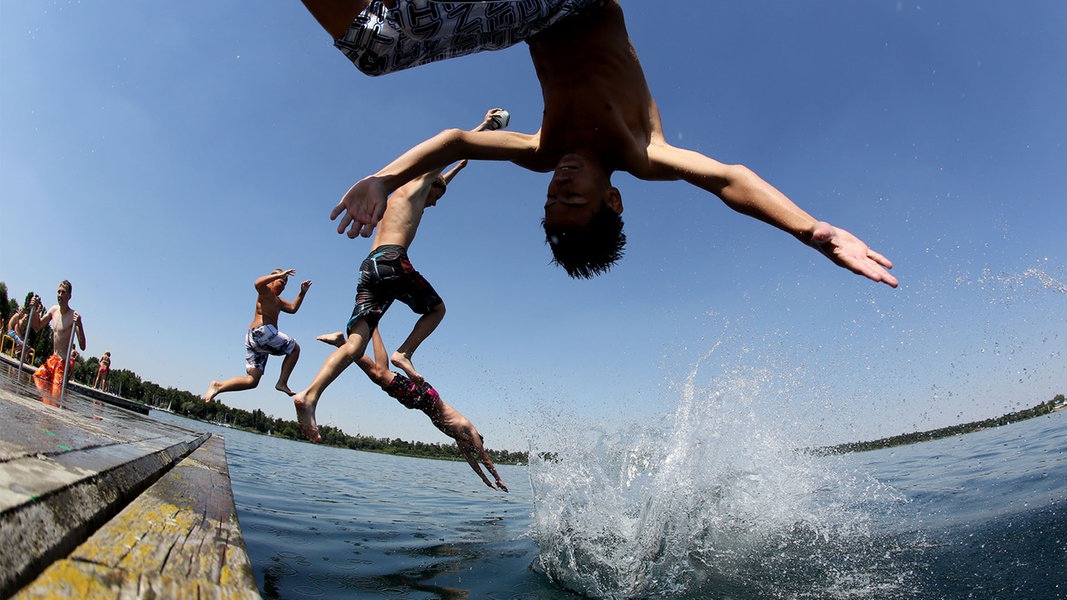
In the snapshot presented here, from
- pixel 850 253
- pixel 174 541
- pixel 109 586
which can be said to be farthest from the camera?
pixel 850 253

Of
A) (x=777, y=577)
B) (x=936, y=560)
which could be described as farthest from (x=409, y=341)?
(x=936, y=560)

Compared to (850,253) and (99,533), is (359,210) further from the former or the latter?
(850,253)

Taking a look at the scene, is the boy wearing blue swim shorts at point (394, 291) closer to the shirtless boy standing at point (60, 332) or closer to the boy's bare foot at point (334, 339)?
the boy's bare foot at point (334, 339)

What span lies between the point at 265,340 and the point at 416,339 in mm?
5437

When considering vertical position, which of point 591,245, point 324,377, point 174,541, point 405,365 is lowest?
point 174,541

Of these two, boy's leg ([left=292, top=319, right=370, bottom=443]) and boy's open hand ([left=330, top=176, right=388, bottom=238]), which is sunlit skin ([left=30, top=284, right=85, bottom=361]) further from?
boy's open hand ([left=330, top=176, right=388, bottom=238])

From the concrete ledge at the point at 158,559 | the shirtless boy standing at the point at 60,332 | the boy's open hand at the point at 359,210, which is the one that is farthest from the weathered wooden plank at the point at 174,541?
the shirtless boy standing at the point at 60,332

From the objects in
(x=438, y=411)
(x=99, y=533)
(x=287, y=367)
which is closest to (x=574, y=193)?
(x=438, y=411)

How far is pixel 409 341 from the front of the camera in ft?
17.4

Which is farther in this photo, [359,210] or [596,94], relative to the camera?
[596,94]

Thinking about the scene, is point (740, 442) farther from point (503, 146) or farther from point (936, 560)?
point (503, 146)

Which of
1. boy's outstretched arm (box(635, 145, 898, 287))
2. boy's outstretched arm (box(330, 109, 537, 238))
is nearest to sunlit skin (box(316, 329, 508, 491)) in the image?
boy's outstretched arm (box(330, 109, 537, 238))

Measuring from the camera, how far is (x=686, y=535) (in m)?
4.45

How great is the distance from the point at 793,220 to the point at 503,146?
6.97ft
